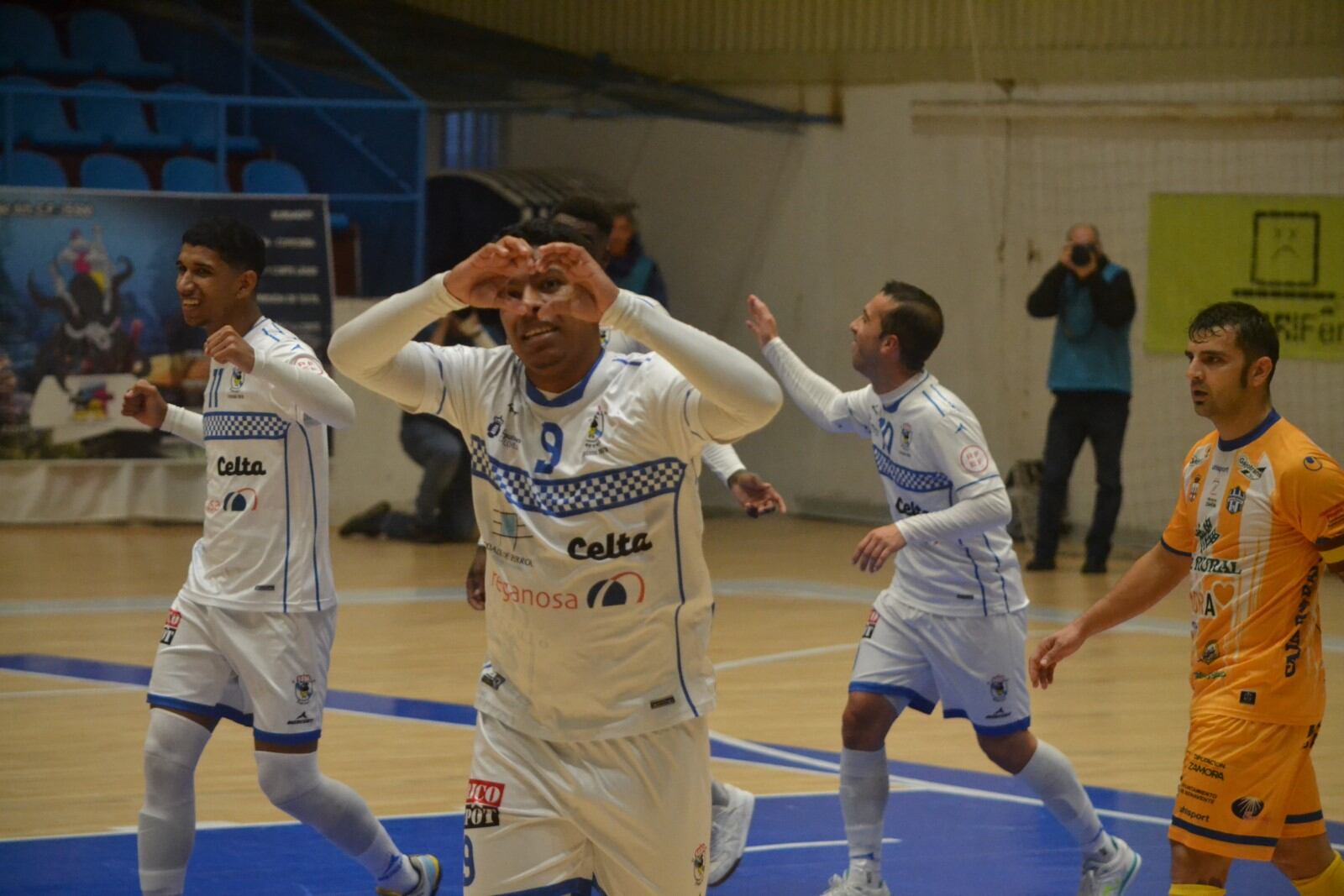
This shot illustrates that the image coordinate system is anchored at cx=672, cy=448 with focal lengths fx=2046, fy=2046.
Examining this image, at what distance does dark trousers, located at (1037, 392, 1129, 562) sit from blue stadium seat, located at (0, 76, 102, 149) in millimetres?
8358

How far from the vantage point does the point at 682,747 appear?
4.22 metres

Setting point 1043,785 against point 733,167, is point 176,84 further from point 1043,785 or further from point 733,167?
point 1043,785

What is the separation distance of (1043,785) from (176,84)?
43.9 feet

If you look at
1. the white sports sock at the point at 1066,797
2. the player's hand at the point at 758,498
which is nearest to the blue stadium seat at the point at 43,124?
the white sports sock at the point at 1066,797

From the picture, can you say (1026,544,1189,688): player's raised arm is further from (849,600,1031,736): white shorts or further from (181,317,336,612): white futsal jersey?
(181,317,336,612): white futsal jersey

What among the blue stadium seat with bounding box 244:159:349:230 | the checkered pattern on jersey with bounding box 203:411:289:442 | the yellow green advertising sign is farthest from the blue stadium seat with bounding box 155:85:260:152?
the checkered pattern on jersey with bounding box 203:411:289:442

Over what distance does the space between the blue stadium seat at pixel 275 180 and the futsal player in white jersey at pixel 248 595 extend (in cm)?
1096

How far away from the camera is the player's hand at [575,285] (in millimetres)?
3883

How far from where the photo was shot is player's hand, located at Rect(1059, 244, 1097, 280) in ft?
45.5

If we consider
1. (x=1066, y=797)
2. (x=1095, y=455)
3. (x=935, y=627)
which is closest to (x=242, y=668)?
(x=935, y=627)

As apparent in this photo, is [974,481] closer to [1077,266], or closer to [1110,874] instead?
[1110,874]

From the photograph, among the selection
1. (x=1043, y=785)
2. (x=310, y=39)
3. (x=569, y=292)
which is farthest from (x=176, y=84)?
(x=569, y=292)

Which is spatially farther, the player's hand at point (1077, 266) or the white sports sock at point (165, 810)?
the player's hand at point (1077, 266)

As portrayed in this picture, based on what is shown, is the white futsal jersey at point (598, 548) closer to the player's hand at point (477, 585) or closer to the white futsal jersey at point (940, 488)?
the player's hand at point (477, 585)
